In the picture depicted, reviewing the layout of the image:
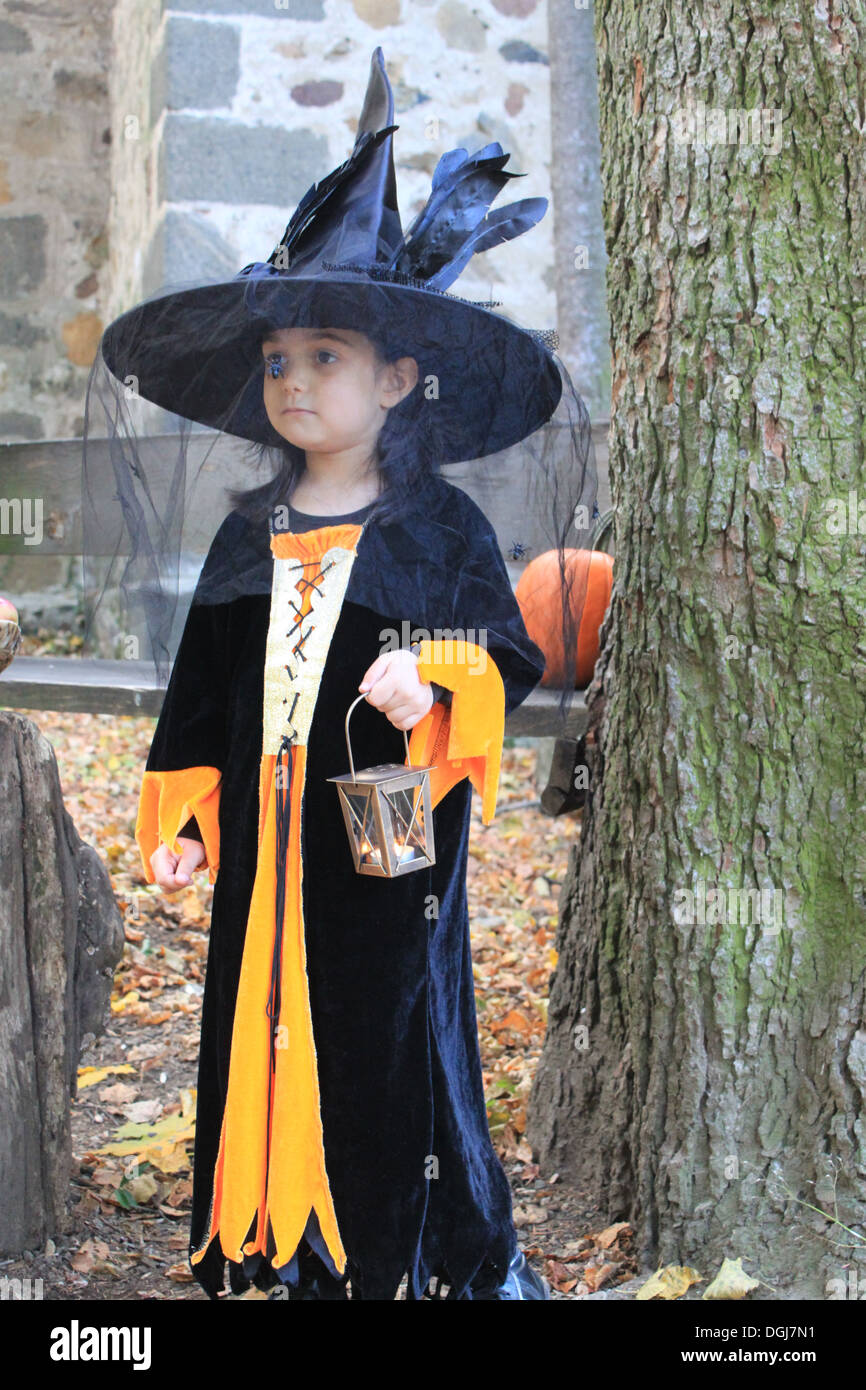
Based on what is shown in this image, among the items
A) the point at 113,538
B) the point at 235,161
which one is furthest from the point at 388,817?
the point at 235,161

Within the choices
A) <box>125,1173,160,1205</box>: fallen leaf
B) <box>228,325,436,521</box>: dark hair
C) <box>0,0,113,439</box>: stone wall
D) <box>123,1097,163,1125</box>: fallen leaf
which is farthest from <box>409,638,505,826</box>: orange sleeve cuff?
<box>0,0,113,439</box>: stone wall

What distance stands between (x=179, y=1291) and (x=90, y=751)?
3.83m

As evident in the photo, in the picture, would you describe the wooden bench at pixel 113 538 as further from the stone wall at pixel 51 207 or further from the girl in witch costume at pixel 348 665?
the stone wall at pixel 51 207

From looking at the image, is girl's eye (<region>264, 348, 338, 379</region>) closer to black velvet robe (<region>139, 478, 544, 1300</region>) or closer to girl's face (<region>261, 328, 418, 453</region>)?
girl's face (<region>261, 328, 418, 453</region>)

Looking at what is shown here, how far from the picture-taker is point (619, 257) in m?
2.34

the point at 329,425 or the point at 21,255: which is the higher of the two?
the point at 21,255

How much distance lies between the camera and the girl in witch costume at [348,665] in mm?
1924

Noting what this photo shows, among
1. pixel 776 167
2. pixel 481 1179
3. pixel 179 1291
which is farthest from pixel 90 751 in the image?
pixel 776 167

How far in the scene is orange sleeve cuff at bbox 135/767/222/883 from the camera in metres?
2.15

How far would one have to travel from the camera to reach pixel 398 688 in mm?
1823

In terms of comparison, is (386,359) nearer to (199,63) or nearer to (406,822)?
(406,822)

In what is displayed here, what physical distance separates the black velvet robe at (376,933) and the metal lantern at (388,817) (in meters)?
0.13

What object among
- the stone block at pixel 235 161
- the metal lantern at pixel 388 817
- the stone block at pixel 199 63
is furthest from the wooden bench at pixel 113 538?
the stone block at pixel 199 63

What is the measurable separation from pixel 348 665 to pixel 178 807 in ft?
1.36
